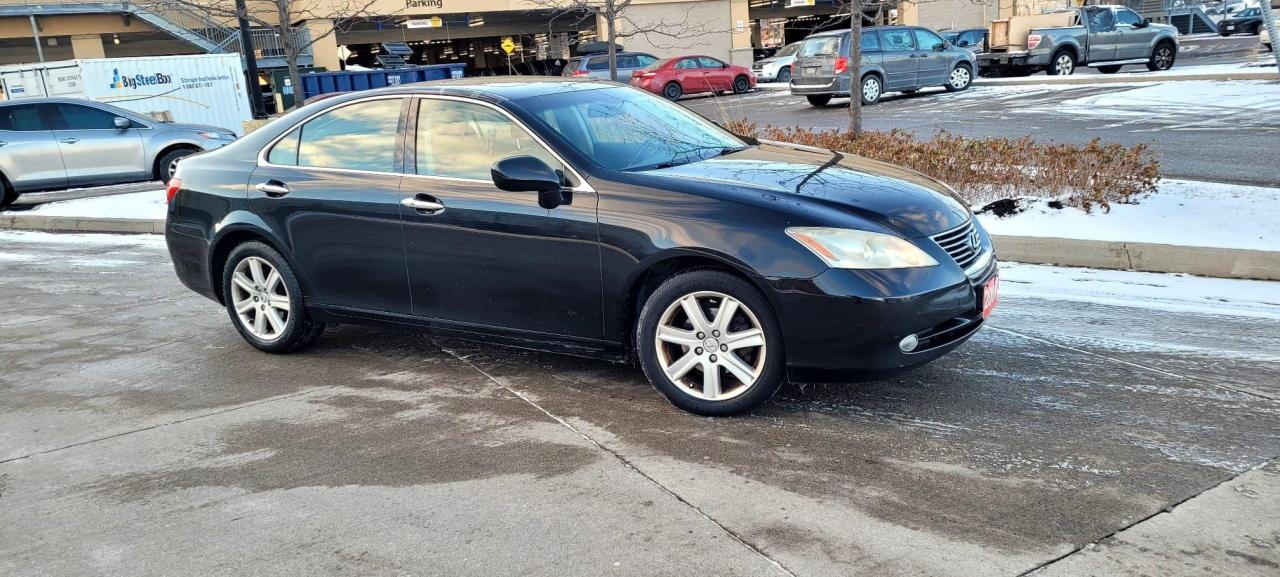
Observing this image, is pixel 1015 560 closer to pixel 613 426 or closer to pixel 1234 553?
pixel 1234 553

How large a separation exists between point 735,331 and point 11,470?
3.27m

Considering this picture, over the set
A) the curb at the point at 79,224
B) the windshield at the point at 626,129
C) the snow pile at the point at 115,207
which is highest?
the windshield at the point at 626,129

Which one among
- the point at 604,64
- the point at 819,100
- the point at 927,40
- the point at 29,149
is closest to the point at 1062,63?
the point at 927,40

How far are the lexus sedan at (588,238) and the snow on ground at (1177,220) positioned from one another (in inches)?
119

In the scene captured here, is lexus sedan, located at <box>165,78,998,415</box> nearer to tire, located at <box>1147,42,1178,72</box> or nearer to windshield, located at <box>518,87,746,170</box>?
windshield, located at <box>518,87,746,170</box>

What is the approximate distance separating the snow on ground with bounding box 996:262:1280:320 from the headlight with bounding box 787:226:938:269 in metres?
2.11

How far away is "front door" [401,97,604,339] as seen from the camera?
4941mm

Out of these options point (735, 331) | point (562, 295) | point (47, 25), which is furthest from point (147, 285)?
point (47, 25)

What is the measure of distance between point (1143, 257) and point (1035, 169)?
6.25 ft

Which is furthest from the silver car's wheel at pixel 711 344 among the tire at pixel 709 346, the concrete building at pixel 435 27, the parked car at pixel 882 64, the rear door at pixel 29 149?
the concrete building at pixel 435 27

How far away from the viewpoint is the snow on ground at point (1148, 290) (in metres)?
6.22

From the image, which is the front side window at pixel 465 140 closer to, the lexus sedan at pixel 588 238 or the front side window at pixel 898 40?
the lexus sedan at pixel 588 238

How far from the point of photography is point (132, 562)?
364 cm

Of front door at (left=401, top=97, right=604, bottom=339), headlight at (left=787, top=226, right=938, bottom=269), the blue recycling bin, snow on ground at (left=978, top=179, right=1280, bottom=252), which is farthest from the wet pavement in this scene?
the blue recycling bin
